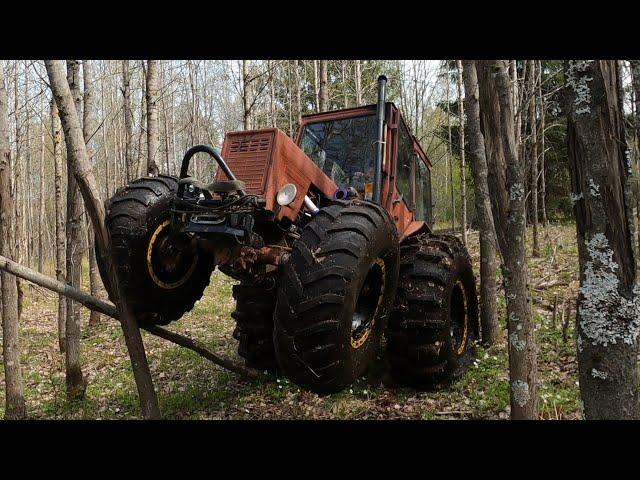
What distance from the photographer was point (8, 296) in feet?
17.6

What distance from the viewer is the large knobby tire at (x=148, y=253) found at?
3.55 m

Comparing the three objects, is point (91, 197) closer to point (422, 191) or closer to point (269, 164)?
point (269, 164)

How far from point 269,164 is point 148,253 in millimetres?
1230

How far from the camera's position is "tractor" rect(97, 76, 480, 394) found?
2982 millimetres

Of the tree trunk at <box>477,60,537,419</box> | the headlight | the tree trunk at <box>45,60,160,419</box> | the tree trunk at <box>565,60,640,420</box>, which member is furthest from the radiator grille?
the tree trunk at <box>565,60,640,420</box>

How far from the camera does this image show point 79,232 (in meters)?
5.79

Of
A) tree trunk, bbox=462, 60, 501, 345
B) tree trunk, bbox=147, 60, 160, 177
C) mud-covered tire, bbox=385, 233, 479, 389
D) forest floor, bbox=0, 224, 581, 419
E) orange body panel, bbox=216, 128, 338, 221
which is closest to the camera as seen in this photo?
orange body panel, bbox=216, 128, 338, 221

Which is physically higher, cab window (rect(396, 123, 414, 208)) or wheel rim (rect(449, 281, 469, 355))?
cab window (rect(396, 123, 414, 208))

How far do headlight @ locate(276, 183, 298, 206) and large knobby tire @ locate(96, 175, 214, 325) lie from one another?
83cm

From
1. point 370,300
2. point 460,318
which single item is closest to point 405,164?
point 460,318

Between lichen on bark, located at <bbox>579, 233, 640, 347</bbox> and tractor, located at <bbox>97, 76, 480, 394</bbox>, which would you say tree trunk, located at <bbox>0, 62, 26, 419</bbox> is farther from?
lichen on bark, located at <bbox>579, 233, 640, 347</bbox>

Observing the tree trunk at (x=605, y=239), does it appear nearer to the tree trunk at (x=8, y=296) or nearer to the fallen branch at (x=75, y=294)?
the fallen branch at (x=75, y=294)

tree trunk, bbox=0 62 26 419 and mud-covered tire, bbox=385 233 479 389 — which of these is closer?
mud-covered tire, bbox=385 233 479 389
